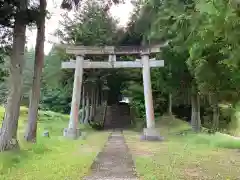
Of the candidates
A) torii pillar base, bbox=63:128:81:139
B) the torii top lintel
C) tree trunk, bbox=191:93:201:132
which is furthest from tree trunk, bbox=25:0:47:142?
tree trunk, bbox=191:93:201:132

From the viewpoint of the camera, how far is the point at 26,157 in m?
10.3

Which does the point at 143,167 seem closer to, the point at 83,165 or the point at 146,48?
the point at 83,165

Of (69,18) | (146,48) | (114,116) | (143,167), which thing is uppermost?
(69,18)

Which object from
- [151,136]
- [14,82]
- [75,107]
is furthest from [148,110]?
[14,82]

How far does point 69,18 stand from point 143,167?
70.6 ft

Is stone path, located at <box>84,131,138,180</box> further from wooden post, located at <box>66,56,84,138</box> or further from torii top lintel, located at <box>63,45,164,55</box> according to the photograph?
torii top lintel, located at <box>63,45,164,55</box>

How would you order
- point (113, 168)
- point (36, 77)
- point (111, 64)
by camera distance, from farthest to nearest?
point (111, 64) → point (36, 77) → point (113, 168)

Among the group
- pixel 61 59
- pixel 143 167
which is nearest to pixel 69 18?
pixel 61 59

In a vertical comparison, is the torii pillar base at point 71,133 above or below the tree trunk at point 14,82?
below

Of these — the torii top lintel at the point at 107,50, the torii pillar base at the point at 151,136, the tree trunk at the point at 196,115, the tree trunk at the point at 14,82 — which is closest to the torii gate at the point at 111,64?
the torii top lintel at the point at 107,50

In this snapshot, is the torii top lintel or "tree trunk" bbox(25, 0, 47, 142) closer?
"tree trunk" bbox(25, 0, 47, 142)

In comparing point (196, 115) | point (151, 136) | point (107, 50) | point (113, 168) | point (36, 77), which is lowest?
point (113, 168)

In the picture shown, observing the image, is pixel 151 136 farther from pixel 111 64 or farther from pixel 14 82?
pixel 14 82

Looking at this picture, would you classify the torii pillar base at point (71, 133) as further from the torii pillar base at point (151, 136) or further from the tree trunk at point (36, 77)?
the tree trunk at point (36, 77)
